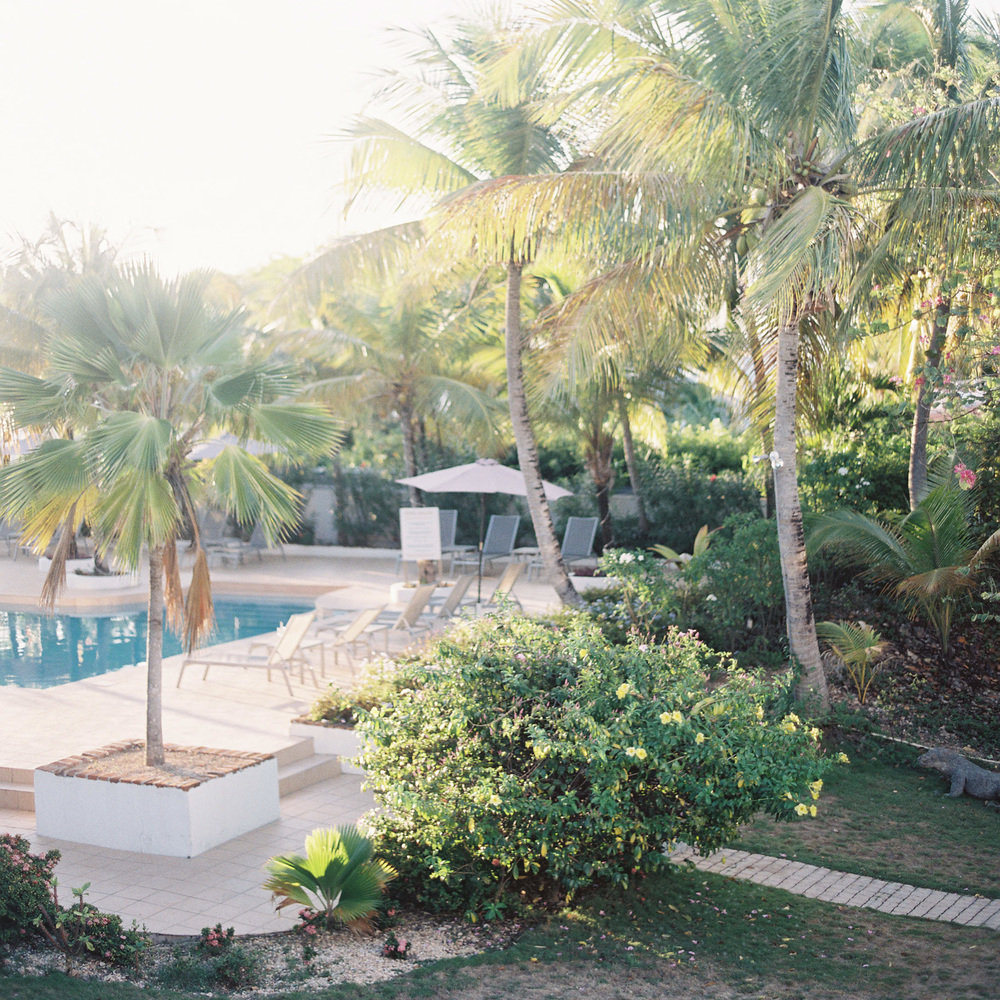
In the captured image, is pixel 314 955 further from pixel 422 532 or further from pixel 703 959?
pixel 422 532

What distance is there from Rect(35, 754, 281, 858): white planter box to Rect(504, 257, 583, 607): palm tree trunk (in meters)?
5.57

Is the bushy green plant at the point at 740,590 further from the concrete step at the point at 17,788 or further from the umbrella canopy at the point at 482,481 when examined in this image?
the concrete step at the point at 17,788

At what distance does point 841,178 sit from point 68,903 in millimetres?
8223

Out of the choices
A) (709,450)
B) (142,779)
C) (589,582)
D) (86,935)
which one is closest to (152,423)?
(142,779)

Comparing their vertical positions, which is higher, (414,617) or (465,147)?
(465,147)

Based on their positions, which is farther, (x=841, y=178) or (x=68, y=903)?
(x=841, y=178)

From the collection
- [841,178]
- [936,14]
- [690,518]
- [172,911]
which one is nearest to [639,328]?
[841,178]

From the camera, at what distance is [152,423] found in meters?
6.25

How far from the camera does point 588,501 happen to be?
19.6m

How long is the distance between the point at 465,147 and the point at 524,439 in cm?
345

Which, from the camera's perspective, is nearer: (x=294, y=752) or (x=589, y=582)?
(x=294, y=752)

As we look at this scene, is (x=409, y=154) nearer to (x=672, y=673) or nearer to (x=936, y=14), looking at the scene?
(x=936, y=14)

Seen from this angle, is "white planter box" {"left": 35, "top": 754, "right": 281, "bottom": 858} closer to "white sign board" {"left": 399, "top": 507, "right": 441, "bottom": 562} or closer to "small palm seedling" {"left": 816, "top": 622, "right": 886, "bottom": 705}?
"small palm seedling" {"left": 816, "top": 622, "right": 886, "bottom": 705}

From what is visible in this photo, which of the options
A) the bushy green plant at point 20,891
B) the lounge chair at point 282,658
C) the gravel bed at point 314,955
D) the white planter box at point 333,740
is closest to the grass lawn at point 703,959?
the gravel bed at point 314,955
